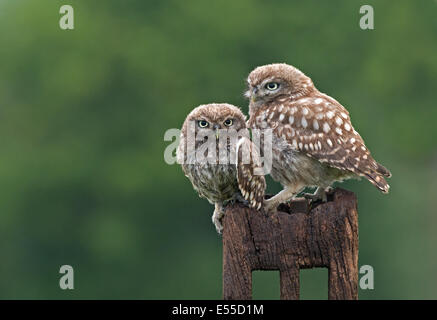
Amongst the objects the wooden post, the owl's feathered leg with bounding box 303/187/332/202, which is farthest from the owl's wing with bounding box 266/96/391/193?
the wooden post

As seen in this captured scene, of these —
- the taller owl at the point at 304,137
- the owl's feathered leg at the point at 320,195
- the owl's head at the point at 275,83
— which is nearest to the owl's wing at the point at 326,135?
the taller owl at the point at 304,137

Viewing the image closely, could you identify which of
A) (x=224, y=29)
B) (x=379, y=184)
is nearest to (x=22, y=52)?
(x=224, y=29)

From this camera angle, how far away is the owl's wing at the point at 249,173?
344 cm

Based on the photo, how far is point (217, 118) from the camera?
11.3 ft

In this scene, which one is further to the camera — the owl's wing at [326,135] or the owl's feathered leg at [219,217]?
the owl's feathered leg at [219,217]

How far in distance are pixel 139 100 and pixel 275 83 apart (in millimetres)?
7801

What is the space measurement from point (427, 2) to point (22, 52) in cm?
669

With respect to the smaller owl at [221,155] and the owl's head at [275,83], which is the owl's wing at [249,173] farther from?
the owl's head at [275,83]

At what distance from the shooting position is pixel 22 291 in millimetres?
11203

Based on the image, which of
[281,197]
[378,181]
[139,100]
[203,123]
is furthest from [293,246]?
[139,100]

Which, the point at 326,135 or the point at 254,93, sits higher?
the point at 254,93

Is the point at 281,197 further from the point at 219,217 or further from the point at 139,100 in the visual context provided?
the point at 139,100

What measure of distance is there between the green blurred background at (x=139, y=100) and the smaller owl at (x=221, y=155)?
23.5ft

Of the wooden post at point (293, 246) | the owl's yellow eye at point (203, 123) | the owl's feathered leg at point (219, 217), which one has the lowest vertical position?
the wooden post at point (293, 246)
